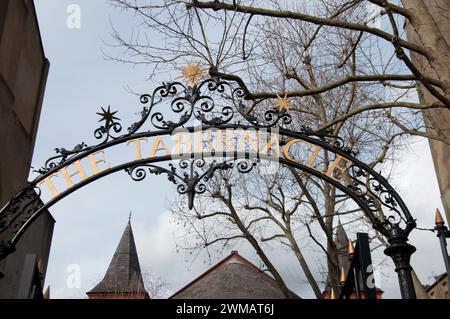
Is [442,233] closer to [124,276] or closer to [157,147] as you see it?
[157,147]

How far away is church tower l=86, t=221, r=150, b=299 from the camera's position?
35.7 m

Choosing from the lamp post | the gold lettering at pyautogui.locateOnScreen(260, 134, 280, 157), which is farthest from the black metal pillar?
the gold lettering at pyautogui.locateOnScreen(260, 134, 280, 157)

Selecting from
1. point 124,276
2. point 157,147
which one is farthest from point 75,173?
point 124,276

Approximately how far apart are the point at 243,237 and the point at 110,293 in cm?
2503

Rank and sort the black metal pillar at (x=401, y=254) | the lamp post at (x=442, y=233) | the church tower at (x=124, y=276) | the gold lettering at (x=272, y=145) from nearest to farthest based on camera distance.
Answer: the black metal pillar at (x=401, y=254), the lamp post at (x=442, y=233), the gold lettering at (x=272, y=145), the church tower at (x=124, y=276)

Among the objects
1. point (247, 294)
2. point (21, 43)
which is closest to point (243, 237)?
point (21, 43)

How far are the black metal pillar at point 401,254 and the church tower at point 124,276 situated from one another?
3146cm

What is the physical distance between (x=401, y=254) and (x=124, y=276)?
119 feet

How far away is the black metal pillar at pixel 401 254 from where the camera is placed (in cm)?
450

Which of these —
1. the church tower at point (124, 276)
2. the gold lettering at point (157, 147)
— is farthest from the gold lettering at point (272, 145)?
the church tower at point (124, 276)

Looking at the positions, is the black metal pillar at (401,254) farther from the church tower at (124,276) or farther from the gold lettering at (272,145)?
the church tower at (124,276)
